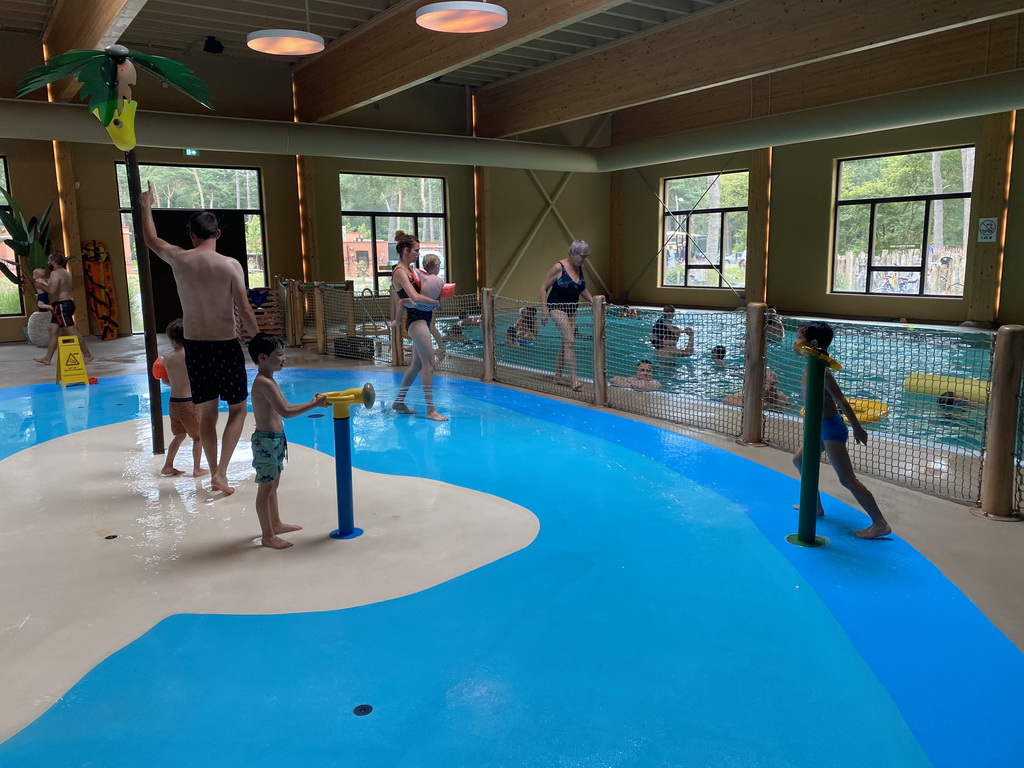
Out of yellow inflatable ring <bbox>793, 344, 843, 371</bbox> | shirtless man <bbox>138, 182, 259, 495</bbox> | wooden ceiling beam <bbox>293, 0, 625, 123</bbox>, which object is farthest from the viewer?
wooden ceiling beam <bbox>293, 0, 625, 123</bbox>

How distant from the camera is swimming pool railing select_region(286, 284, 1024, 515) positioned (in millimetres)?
4621

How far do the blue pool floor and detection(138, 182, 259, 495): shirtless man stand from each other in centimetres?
141

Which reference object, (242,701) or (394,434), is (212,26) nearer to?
(394,434)

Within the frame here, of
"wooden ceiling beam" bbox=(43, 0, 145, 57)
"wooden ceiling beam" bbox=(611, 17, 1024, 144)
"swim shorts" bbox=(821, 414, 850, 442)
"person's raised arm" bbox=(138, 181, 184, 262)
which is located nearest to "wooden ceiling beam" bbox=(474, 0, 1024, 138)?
"wooden ceiling beam" bbox=(611, 17, 1024, 144)

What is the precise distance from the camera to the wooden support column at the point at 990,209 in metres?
12.3

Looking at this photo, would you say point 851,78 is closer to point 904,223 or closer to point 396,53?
point 904,223

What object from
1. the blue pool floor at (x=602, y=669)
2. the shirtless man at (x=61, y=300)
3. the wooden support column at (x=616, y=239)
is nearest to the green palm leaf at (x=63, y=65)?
the blue pool floor at (x=602, y=669)

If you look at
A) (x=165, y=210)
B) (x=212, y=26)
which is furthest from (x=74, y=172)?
(x=212, y=26)

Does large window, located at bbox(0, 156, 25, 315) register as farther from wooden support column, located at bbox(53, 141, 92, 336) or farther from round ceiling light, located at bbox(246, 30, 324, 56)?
round ceiling light, located at bbox(246, 30, 324, 56)

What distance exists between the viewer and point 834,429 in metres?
3.88

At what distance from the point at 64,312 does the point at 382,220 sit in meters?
8.16

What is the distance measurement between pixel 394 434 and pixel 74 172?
1057cm

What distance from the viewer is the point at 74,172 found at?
1324cm

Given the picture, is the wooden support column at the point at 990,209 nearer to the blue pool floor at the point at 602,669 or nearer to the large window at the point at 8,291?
the blue pool floor at the point at 602,669
